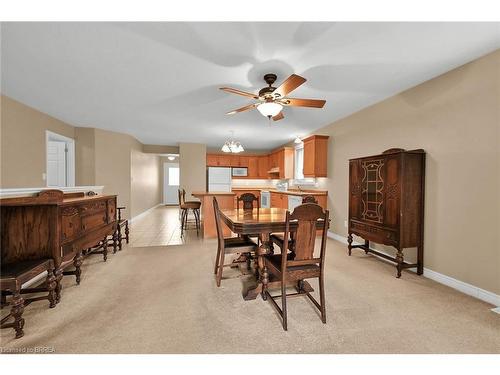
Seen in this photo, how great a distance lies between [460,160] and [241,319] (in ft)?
9.29

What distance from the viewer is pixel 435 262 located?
268 centimetres

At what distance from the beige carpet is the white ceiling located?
2.39 meters

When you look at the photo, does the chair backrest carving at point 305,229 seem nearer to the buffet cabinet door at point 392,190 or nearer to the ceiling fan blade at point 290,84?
the ceiling fan blade at point 290,84

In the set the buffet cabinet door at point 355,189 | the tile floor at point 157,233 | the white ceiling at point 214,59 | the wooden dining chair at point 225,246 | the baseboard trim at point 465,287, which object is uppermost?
the white ceiling at point 214,59

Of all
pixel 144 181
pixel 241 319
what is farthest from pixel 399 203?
pixel 144 181

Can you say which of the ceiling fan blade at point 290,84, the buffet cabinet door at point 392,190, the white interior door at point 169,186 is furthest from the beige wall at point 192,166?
the buffet cabinet door at point 392,190

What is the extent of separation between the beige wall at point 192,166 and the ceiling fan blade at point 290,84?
17.6 ft

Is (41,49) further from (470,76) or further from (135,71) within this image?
(470,76)

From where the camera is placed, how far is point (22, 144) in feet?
11.5

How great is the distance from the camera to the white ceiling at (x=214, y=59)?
180 cm

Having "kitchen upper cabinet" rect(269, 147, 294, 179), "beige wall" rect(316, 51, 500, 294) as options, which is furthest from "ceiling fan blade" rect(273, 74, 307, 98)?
"kitchen upper cabinet" rect(269, 147, 294, 179)

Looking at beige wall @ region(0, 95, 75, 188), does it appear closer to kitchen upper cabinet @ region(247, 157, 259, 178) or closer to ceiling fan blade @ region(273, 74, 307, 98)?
ceiling fan blade @ region(273, 74, 307, 98)
